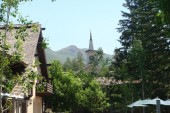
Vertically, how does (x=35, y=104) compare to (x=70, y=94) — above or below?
below

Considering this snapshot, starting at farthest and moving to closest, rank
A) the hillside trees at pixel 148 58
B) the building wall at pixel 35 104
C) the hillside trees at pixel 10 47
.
Answer: 1. the hillside trees at pixel 148 58
2. the building wall at pixel 35 104
3. the hillside trees at pixel 10 47

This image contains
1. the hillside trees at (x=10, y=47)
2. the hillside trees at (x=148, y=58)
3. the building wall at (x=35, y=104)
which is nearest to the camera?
the hillside trees at (x=10, y=47)

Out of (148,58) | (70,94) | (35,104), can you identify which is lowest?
(35,104)

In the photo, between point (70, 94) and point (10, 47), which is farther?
point (70, 94)

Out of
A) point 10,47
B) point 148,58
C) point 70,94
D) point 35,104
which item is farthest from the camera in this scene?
point 148,58

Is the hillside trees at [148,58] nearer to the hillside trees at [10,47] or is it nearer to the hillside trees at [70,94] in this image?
the hillside trees at [70,94]

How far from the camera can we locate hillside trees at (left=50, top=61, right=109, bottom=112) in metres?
35.5

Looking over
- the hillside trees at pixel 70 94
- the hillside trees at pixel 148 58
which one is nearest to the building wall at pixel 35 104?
the hillside trees at pixel 70 94

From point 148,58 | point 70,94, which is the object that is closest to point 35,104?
point 70,94

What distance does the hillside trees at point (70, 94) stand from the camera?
116ft

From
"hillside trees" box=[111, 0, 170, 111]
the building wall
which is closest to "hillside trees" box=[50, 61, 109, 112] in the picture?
"hillside trees" box=[111, 0, 170, 111]

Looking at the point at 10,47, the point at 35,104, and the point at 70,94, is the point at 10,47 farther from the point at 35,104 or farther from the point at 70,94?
the point at 70,94

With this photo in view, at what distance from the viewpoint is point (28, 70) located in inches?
501

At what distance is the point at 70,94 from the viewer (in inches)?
1403
